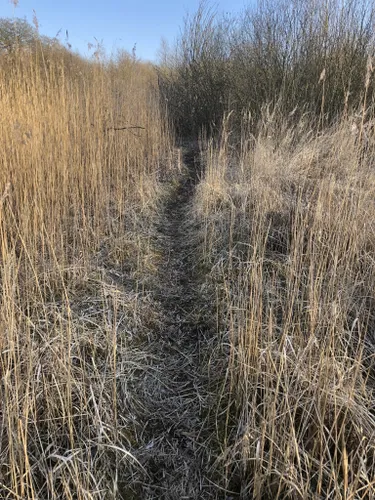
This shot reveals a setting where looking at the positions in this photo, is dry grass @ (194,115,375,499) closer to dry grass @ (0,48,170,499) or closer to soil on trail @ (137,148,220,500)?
soil on trail @ (137,148,220,500)

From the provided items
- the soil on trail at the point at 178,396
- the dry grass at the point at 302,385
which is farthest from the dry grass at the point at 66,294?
the dry grass at the point at 302,385

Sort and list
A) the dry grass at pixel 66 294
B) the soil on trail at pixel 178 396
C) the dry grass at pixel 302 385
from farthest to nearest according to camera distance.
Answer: the soil on trail at pixel 178 396 → the dry grass at pixel 66 294 → the dry grass at pixel 302 385

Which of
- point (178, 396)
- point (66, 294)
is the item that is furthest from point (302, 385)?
point (66, 294)

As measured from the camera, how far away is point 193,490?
49.1 inches

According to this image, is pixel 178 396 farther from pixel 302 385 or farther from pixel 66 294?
pixel 66 294

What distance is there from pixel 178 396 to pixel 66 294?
2.41ft

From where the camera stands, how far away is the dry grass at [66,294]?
3.87ft

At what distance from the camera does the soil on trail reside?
50.6 inches

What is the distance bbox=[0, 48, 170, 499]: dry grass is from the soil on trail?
0.30ft

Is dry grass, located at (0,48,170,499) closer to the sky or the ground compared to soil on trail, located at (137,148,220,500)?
closer to the sky

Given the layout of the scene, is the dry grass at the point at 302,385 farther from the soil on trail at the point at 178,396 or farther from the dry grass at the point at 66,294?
the dry grass at the point at 66,294

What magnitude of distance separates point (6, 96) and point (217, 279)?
81.4 inches

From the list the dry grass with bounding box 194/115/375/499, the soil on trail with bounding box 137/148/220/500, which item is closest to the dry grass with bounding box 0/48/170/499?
the soil on trail with bounding box 137/148/220/500

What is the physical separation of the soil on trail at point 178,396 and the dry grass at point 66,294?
9cm
